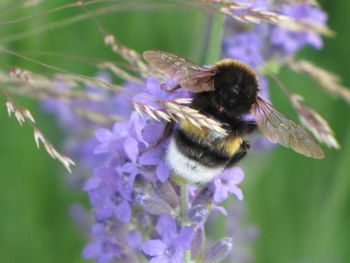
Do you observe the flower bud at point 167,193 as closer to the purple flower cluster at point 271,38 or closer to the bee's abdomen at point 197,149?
the bee's abdomen at point 197,149

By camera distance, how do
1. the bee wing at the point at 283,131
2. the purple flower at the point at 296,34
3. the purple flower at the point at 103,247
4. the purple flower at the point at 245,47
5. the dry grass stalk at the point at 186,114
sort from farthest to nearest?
the purple flower at the point at 296,34, the purple flower at the point at 245,47, the purple flower at the point at 103,247, the bee wing at the point at 283,131, the dry grass stalk at the point at 186,114

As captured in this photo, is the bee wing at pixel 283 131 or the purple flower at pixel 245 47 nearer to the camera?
the bee wing at pixel 283 131

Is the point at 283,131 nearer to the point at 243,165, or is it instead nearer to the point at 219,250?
the point at 219,250

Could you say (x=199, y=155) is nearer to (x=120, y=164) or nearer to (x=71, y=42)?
A: (x=120, y=164)

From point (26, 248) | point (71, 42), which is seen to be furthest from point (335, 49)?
point (26, 248)

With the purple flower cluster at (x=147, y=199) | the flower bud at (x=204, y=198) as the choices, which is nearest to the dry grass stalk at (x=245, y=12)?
the purple flower cluster at (x=147, y=199)

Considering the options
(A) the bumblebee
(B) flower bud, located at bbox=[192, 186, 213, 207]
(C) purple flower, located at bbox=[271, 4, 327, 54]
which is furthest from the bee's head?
(C) purple flower, located at bbox=[271, 4, 327, 54]
